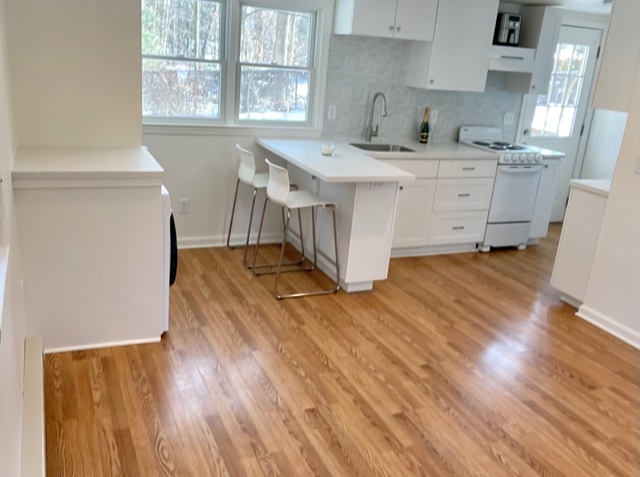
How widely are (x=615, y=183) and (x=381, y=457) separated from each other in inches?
90.1

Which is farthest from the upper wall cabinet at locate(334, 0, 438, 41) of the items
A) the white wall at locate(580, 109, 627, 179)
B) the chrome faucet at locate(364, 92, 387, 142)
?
the white wall at locate(580, 109, 627, 179)

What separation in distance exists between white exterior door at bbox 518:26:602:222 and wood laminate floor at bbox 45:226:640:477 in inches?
96.4

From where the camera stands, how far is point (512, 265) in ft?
15.2

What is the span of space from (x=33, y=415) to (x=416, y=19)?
3665mm

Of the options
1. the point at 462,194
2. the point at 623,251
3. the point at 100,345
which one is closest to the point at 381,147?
the point at 462,194

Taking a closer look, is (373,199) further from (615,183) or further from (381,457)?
(381,457)

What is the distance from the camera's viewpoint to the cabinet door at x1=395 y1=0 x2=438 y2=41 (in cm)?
421

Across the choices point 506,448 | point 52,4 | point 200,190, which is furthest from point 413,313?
point 52,4

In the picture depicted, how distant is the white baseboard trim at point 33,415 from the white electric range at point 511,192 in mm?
3634

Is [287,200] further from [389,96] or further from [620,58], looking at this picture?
[620,58]

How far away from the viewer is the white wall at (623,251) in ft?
10.8

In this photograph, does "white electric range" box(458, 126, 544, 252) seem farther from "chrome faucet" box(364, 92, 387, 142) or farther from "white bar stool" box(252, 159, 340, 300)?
"white bar stool" box(252, 159, 340, 300)

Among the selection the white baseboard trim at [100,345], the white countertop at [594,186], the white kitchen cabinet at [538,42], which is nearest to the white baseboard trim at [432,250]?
the white countertop at [594,186]

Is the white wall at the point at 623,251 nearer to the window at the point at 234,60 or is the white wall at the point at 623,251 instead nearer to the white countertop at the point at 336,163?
the white countertop at the point at 336,163
